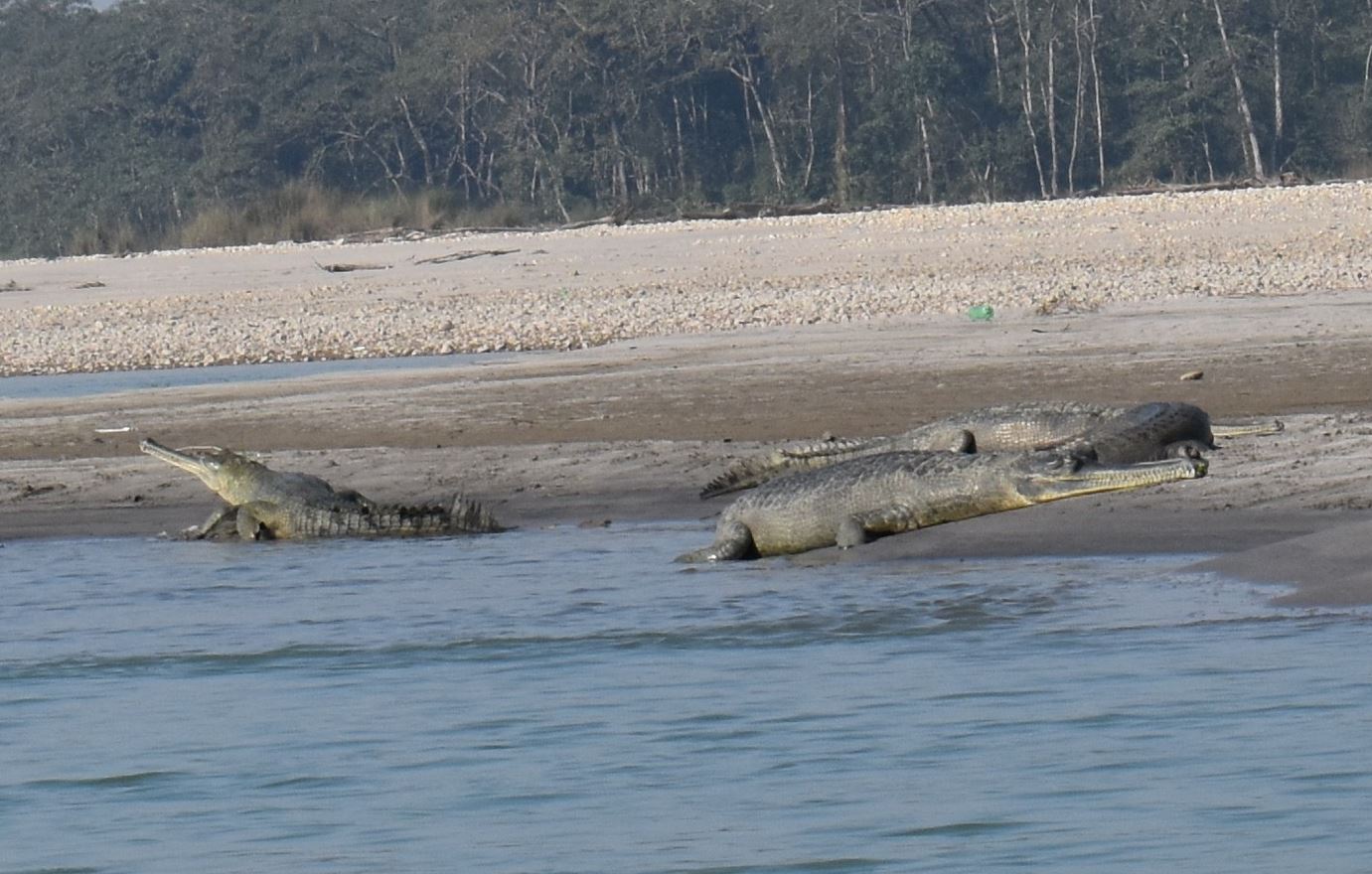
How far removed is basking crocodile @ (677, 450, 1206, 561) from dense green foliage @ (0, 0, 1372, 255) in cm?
2871

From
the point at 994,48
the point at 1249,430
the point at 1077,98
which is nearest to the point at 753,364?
the point at 1249,430

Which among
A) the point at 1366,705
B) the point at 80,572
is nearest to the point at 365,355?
the point at 80,572

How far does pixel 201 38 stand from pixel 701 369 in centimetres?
3921

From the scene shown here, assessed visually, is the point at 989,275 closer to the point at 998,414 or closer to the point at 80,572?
the point at 998,414

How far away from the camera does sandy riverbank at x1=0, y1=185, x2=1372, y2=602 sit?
9344 millimetres

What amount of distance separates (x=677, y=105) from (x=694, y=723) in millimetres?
40781

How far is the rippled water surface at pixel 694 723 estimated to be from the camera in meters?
5.30

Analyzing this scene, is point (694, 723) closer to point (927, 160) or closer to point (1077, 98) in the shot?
point (927, 160)

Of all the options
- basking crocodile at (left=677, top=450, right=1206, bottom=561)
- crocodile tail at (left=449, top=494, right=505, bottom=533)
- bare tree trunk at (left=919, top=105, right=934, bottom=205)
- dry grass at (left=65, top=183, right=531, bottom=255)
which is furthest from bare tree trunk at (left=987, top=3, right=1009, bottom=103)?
basking crocodile at (left=677, top=450, right=1206, bottom=561)

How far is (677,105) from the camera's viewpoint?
46.5m

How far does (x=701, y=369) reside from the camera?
1420 centimetres

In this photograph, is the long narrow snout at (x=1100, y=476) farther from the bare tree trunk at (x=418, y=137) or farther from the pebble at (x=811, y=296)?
the bare tree trunk at (x=418, y=137)

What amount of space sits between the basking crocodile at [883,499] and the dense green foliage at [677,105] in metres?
28.7

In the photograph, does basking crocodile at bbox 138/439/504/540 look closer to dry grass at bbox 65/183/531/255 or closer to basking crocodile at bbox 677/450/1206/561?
basking crocodile at bbox 677/450/1206/561
